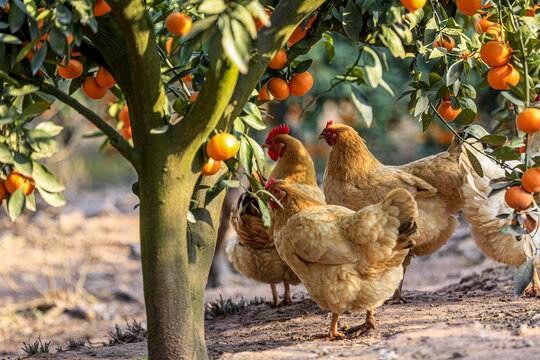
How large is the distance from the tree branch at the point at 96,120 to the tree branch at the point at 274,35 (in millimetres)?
535

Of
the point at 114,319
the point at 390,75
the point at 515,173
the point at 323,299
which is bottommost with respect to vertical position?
the point at 114,319

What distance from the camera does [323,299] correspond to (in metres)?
3.22

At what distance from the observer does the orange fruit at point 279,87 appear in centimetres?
270

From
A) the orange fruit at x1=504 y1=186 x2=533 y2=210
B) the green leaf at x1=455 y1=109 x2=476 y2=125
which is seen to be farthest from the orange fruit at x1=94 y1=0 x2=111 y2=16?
the orange fruit at x1=504 y1=186 x2=533 y2=210

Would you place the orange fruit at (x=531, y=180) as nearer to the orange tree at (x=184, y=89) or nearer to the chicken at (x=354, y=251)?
the orange tree at (x=184, y=89)

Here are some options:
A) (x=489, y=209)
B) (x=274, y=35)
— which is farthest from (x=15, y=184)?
(x=489, y=209)

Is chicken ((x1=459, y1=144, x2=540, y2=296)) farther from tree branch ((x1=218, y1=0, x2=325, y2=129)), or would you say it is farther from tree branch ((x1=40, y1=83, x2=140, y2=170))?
tree branch ((x1=40, y1=83, x2=140, y2=170))

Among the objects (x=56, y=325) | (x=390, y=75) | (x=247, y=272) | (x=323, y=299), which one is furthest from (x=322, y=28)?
(x=390, y=75)

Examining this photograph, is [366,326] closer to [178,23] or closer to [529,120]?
[529,120]

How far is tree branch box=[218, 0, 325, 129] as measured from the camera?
90.8 inches

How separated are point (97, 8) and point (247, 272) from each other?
2.78 meters

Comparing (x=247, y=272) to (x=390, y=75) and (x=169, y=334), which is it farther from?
(x=390, y=75)

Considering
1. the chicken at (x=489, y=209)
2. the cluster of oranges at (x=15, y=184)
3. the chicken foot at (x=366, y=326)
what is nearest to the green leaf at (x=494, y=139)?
the chicken foot at (x=366, y=326)

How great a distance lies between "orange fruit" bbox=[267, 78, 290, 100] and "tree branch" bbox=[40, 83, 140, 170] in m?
0.73
